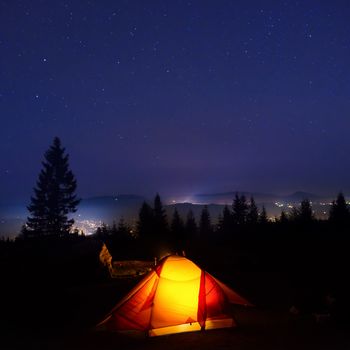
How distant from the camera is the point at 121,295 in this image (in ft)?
40.4

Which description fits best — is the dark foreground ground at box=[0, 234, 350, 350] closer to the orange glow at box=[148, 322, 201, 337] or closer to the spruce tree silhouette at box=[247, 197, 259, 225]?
the orange glow at box=[148, 322, 201, 337]

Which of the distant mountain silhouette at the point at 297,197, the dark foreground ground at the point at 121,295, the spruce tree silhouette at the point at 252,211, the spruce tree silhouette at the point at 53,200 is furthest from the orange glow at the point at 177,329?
the distant mountain silhouette at the point at 297,197

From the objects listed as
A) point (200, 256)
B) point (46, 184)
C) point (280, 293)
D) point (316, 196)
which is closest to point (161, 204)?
point (46, 184)

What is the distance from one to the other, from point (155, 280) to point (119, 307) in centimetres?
103

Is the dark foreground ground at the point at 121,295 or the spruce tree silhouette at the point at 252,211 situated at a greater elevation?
the spruce tree silhouette at the point at 252,211

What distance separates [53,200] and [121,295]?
108 feet

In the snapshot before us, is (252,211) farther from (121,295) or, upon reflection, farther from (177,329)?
(177,329)

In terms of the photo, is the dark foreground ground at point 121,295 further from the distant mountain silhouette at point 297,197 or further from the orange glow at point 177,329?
the distant mountain silhouette at point 297,197

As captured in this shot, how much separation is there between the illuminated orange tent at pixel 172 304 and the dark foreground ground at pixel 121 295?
301mm

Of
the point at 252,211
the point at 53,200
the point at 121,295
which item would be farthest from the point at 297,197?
the point at 121,295

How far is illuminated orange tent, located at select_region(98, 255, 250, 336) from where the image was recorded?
322 inches

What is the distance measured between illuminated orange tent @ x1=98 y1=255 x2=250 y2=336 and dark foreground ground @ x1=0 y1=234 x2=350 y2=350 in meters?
0.30

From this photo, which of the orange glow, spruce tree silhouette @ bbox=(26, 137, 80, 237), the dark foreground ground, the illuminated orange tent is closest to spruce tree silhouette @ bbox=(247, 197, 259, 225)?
spruce tree silhouette @ bbox=(26, 137, 80, 237)

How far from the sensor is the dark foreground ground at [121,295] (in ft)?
24.7
